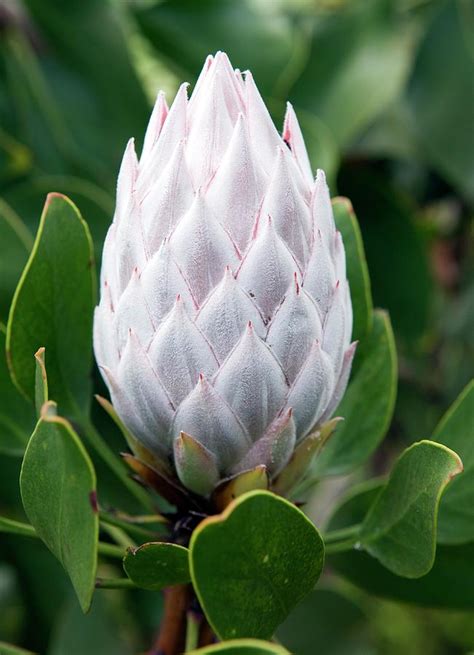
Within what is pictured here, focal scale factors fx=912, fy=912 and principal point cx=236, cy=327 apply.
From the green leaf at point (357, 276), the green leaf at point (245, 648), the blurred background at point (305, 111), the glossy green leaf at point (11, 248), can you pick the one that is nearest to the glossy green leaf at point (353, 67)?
the blurred background at point (305, 111)

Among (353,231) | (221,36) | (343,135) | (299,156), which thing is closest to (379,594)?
(353,231)

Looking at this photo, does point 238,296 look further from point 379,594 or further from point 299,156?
point 379,594

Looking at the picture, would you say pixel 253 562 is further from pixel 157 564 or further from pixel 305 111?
pixel 305 111

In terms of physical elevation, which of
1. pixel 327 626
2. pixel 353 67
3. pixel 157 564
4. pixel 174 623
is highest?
pixel 353 67

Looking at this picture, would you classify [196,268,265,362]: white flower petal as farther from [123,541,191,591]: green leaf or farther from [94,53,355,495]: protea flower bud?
[123,541,191,591]: green leaf

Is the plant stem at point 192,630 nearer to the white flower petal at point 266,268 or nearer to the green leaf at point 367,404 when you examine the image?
the green leaf at point 367,404

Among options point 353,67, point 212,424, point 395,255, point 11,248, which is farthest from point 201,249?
point 353,67
